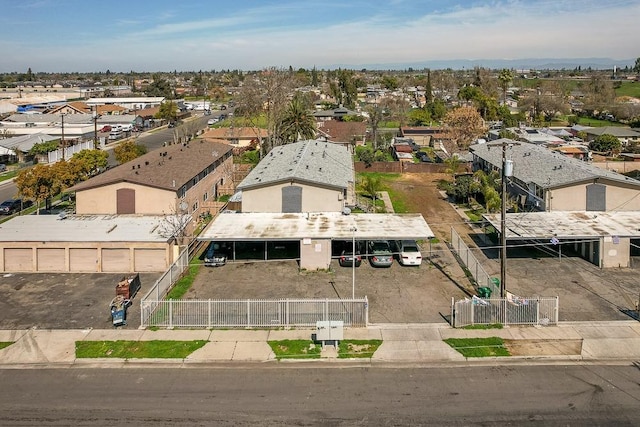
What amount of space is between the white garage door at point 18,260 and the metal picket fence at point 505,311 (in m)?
25.3

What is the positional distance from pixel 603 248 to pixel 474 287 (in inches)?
357

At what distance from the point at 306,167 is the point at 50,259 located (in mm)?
19612

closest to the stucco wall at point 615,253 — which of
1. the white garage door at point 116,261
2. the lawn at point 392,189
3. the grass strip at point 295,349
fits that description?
the lawn at point 392,189

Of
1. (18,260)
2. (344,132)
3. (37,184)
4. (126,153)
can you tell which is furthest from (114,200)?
(344,132)

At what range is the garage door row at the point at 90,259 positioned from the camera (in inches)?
1308

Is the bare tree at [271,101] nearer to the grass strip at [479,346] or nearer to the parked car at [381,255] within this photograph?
the parked car at [381,255]

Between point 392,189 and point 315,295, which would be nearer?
point 315,295

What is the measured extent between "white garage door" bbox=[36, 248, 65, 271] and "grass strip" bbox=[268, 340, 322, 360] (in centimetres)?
1673

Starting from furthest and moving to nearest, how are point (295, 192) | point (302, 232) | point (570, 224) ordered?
point (295, 192), point (570, 224), point (302, 232)

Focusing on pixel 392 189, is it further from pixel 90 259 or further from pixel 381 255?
pixel 90 259

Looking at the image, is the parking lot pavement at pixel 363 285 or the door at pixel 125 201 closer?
the parking lot pavement at pixel 363 285

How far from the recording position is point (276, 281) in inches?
1245

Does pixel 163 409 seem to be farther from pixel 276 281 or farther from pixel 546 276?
pixel 546 276

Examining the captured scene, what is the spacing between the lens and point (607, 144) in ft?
261
